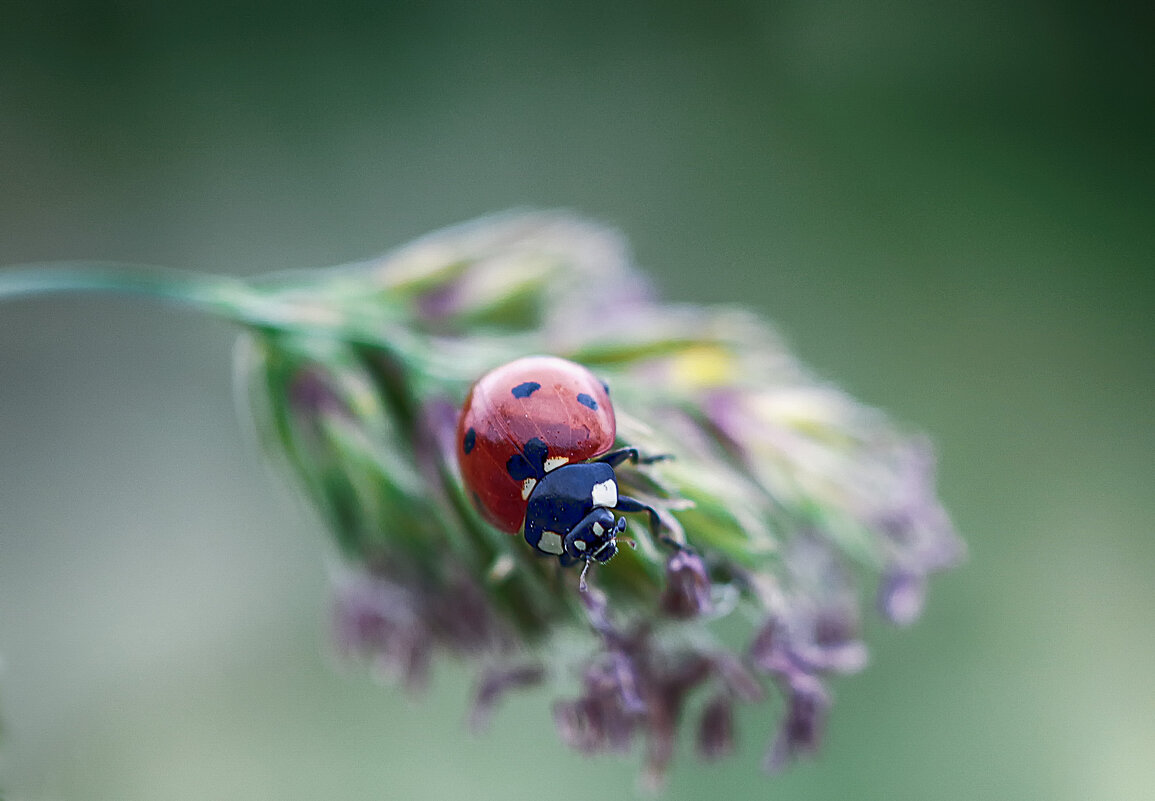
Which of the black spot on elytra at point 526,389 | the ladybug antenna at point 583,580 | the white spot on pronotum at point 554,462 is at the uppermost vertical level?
the black spot on elytra at point 526,389

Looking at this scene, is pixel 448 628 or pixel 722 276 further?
pixel 722 276

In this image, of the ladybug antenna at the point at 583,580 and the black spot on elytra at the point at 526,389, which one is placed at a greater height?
the black spot on elytra at the point at 526,389

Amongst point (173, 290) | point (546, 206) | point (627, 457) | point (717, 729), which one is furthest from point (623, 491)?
point (546, 206)

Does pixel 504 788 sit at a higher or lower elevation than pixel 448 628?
higher

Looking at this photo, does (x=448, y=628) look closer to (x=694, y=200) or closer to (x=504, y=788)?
(x=504, y=788)

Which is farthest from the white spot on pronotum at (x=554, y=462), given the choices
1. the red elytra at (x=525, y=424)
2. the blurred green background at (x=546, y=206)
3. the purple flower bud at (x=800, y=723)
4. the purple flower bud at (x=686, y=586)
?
the blurred green background at (x=546, y=206)

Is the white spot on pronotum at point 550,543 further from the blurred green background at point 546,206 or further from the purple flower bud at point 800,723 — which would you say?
the blurred green background at point 546,206

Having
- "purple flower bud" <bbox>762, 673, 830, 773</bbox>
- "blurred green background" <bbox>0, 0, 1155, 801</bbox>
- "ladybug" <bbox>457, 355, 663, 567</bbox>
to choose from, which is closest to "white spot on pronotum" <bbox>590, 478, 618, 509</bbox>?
"ladybug" <bbox>457, 355, 663, 567</bbox>

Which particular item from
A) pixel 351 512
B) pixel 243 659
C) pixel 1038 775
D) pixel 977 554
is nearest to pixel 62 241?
pixel 243 659
